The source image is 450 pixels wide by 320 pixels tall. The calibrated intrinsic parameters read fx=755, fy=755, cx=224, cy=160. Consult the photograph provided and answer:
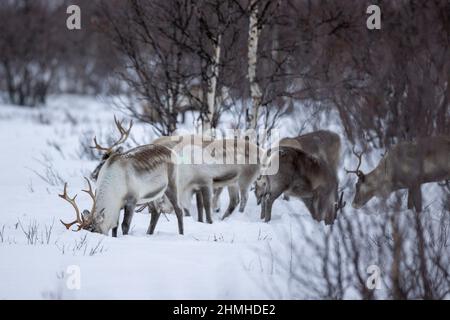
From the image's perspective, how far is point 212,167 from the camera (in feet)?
32.3

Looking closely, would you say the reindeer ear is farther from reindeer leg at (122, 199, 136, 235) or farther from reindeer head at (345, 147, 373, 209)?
reindeer head at (345, 147, 373, 209)

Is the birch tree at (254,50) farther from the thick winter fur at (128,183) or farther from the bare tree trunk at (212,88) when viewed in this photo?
the thick winter fur at (128,183)

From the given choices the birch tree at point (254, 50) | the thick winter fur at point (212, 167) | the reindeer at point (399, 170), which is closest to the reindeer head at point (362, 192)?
the reindeer at point (399, 170)

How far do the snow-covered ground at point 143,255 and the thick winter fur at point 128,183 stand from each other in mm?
270

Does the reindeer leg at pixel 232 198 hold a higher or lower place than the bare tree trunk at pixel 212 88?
lower

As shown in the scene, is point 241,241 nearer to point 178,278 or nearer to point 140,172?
point 140,172

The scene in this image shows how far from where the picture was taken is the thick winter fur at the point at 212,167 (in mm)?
9688

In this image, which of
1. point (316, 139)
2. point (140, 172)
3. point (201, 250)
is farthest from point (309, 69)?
point (201, 250)

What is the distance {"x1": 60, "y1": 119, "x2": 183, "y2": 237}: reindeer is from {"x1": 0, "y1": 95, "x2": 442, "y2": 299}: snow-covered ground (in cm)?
23

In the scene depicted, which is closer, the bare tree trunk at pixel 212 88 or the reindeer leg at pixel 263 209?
the reindeer leg at pixel 263 209

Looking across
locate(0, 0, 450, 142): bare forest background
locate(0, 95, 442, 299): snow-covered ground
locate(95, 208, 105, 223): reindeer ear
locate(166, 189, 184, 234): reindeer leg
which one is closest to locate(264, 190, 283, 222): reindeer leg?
locate(0, 95, 442, 299): snow-covered ground

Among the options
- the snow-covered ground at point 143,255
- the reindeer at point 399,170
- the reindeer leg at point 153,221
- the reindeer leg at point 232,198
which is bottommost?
the snow-covered ground at point 143,255

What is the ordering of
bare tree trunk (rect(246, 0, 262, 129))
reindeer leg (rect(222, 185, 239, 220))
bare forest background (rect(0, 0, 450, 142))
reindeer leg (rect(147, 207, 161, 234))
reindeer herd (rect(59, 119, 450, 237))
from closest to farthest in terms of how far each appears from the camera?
reindeer herd (rect(59, 119, 450, 237)), reindeer leg (rect(147, 207, 161, 234)), reindeer leg (rect(222, 185, 239, 220)), bare tree trunk (rect(246, 0, 262, 129)), bare forest background (rect(0, 0, 450, 142))

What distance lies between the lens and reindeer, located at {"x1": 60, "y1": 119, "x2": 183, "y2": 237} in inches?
306
